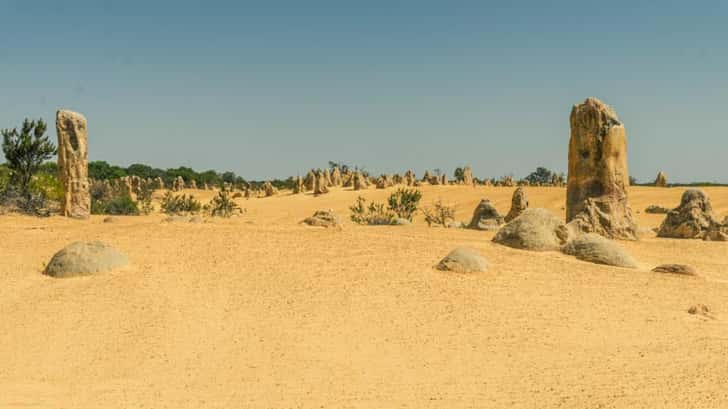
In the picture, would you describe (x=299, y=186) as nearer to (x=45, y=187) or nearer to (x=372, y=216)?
(x=372, y=216)

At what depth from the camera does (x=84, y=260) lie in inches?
360

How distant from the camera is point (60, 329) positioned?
7.06 meters

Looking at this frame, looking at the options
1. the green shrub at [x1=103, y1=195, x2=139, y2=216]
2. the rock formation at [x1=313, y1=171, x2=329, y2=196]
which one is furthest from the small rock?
the rock formation at [x1=313, y1=171, x2=329, y2=196]

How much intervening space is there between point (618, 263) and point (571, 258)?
851 millimetres

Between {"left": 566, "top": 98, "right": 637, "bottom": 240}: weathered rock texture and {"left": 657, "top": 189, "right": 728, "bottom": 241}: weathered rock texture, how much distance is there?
251 centimetres

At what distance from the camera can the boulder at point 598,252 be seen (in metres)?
11.1

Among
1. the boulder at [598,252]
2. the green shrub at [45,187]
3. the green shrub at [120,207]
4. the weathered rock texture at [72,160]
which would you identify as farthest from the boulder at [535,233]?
the green shrub at [120,207]

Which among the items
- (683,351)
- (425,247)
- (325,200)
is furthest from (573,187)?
(325,200)

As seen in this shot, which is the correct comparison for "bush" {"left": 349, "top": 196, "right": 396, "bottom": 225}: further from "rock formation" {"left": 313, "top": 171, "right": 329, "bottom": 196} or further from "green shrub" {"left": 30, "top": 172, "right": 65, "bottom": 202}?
"green shrub" {"left": 30, "top": 172, "right": 65, "bottom": 202}

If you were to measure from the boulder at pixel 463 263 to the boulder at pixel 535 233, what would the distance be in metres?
2.40

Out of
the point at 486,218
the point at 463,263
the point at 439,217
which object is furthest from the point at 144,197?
the point at 463,263

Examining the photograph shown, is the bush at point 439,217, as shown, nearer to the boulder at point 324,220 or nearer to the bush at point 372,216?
the bush at point 372,216

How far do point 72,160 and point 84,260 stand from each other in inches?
405

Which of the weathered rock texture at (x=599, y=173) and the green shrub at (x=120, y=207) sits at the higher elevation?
the weathered rock texture at (x=599, y=173)
